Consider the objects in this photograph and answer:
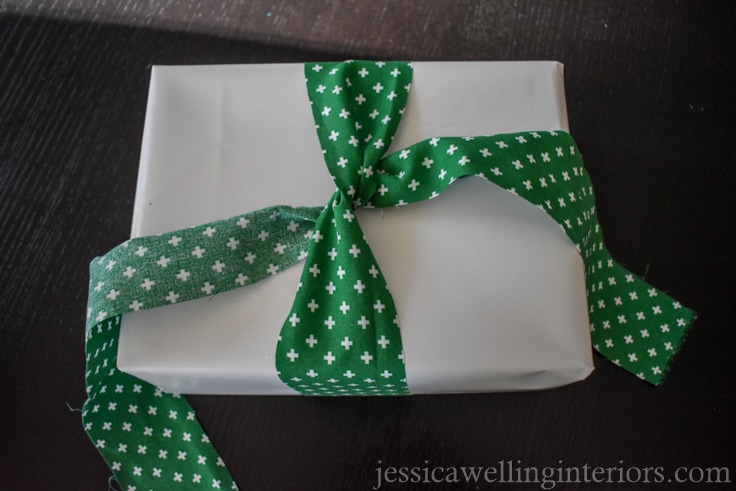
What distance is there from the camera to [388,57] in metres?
0.84

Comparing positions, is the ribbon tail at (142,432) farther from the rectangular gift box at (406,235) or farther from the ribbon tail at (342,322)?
the ribbon tail at (342,322)

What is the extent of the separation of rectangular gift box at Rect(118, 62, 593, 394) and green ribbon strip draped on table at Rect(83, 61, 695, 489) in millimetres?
19

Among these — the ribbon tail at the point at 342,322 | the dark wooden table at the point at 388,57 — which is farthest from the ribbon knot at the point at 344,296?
the dark wooden table at the point at 388,57

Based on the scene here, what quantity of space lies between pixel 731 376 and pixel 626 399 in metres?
0.12

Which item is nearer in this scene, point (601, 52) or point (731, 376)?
point (731, 376)

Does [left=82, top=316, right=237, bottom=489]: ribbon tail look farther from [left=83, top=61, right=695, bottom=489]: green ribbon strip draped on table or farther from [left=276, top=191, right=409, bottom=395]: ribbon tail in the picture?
[left=276, top=191, right=409, bottom=395]: ribbon tail

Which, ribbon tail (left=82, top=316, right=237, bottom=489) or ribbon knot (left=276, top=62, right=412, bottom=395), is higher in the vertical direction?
ribbon knot (left=276, top=62, right=412, bottom=395)

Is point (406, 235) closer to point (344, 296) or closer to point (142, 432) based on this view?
point (344, 296)

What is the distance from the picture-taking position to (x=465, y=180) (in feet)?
2.00

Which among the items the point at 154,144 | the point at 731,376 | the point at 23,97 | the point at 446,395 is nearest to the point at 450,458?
the point at 446,395

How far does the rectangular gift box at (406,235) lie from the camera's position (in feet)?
1.89

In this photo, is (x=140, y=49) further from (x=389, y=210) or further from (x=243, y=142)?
(x=389, y=210)

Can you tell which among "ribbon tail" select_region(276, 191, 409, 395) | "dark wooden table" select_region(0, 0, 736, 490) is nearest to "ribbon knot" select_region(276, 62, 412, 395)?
"ribbon tail" select_region(276, 191, 409, 395)

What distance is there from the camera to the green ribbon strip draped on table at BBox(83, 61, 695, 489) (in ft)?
1.86
